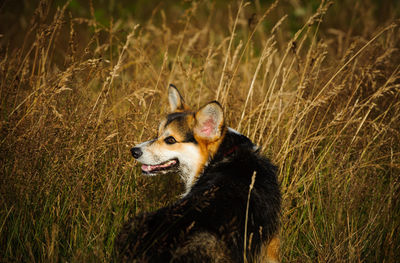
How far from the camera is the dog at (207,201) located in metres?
1.99

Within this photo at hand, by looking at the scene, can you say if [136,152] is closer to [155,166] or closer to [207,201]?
[155,166]

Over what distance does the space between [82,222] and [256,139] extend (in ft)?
6.16

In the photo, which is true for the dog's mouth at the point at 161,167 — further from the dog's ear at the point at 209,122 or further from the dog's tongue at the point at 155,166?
the dog's ear at the point at 209,122

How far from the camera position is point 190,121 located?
3.29 m

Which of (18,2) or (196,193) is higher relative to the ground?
(18,2)

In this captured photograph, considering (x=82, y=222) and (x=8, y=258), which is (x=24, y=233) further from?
(x=82, y=222)

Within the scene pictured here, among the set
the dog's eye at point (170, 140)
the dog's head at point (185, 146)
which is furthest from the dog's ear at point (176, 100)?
the dog's eye at point (170, 140)

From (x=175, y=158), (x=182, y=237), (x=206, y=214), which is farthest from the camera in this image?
(x=175, y=158)

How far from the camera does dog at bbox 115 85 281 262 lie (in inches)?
78.5

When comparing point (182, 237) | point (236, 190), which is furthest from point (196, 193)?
point (182, 237)

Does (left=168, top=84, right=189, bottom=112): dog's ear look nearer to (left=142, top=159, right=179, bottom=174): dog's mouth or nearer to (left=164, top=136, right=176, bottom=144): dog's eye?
(left=164, top=136, right=176, bottom=144): dog's eye

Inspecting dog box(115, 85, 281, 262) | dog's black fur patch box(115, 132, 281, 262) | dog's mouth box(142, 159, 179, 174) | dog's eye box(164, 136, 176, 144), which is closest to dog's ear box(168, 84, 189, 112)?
dog box(115, 85, 281, 262)

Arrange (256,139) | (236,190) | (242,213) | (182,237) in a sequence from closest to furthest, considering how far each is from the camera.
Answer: (182,237) → (242,213) → (236,190) → (256,139)

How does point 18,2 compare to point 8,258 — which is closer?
point 8,258
